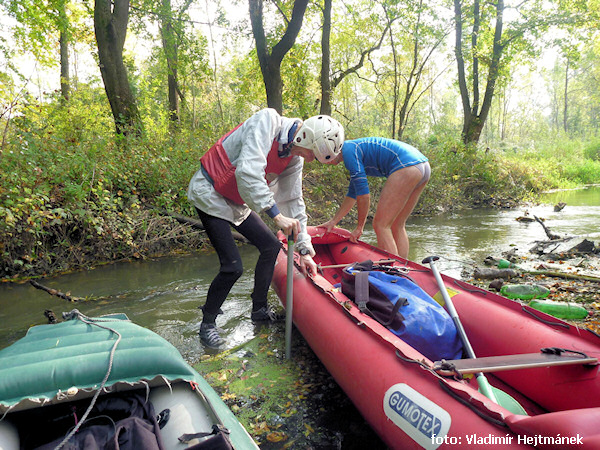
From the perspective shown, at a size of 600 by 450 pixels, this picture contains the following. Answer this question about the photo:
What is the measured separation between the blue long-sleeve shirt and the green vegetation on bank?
3844 mm

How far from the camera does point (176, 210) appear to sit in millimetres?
6930

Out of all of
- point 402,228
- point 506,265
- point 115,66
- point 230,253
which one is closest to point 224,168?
point 230,253

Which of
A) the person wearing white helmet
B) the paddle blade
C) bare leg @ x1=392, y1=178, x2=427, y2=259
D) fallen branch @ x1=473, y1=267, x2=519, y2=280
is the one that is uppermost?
the person wearing white helmet

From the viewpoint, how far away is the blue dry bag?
2.24 m

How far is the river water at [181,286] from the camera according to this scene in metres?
3.78

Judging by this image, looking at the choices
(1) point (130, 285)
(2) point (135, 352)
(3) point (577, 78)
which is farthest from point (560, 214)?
(3) point (577, 78)

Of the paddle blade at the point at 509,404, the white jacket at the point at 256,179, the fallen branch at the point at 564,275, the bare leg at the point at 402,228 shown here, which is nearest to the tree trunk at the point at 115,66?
the white jacket at the point at 256,179

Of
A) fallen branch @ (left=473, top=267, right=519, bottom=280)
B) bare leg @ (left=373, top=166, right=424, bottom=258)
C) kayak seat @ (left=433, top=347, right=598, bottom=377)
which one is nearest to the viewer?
kayak seat @ (left=433, top=347, right=598, bottom=377)

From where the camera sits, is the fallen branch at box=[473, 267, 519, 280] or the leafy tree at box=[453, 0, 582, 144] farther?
the leafy tree at box=[453, 0, 582, 144]

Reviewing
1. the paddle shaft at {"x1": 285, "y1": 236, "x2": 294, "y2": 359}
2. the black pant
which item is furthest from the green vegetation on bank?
the paddle shaft at {"x1": 285, "y1": 236, "x2": 294, "y2": 359}

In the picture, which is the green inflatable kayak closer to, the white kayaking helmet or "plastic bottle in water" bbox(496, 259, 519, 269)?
the white kayaking helmet

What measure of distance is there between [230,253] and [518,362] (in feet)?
6.76

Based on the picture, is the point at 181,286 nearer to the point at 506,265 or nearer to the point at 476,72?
the point at 506,265

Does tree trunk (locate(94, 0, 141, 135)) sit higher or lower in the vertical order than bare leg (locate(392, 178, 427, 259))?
higher
